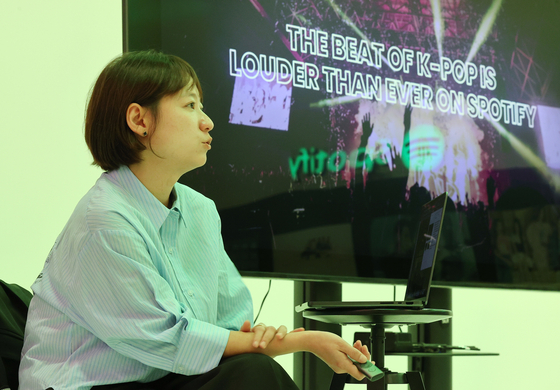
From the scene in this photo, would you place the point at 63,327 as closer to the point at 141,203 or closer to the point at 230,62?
the point at 141,203

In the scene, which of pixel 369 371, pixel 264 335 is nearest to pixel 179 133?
pixel 264 335

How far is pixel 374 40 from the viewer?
94.5 inches

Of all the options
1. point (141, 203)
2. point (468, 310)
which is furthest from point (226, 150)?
point (468, 310)

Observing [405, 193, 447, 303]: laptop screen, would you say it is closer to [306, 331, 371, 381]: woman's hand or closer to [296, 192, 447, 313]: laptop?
[296, 192, 447, 313]: laptop

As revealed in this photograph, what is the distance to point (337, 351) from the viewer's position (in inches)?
45.4

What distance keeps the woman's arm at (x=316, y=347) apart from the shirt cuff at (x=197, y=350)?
0.03m

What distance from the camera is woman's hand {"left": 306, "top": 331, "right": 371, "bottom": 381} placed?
1145 mm

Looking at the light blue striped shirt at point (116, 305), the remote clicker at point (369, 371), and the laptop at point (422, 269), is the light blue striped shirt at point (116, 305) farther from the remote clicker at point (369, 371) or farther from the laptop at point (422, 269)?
the laptop at point (422, 269)

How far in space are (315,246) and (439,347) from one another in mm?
544

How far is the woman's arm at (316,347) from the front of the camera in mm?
1146

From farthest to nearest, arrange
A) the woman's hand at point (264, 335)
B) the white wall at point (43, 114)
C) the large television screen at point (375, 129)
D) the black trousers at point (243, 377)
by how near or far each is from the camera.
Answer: the white wall at point (43, 114)
the large television screen at point (375, 129)
the woman's hand at point (264, 335)
the black trousers at point (243, 377)

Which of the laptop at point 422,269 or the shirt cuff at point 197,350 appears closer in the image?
the shirt cuff at point 197,350

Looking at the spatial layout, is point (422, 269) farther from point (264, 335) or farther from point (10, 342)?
point (10, 342)

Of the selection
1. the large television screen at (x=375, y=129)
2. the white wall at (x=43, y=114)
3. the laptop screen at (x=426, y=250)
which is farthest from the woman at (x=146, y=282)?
the white wall at (x=43, y=114)
